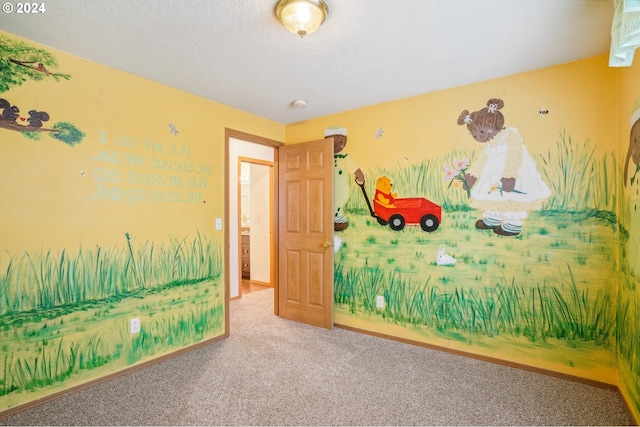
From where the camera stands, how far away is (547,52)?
2264 mm

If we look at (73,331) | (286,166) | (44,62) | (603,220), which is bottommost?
(73,331)

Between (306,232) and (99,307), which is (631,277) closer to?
(306,232)

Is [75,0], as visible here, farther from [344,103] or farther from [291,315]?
[291,315]

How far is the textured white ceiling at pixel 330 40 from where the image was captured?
5.86 feet

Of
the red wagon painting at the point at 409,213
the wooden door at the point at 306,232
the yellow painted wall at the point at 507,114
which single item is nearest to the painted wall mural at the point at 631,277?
the yellow painted wall at the point at 507,114

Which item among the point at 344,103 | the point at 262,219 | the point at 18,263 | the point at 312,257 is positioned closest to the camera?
the point at 18,263

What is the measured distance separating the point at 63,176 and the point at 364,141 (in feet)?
8.62

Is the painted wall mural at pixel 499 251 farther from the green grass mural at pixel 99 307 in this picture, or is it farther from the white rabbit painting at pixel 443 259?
the green grass mural at pixel 99 307

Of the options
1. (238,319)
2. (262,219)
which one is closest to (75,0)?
(238,319)

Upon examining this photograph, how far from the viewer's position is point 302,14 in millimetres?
1719

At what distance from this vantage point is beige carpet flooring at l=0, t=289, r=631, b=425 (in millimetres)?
1979

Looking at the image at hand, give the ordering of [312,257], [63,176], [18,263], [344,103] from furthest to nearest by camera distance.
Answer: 1. [312,257]
2. [344,103]
3. [63,176]
4. [18,263]

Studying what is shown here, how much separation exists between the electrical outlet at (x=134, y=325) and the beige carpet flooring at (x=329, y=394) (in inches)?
12.6

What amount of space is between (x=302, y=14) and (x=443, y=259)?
2.30 metres
